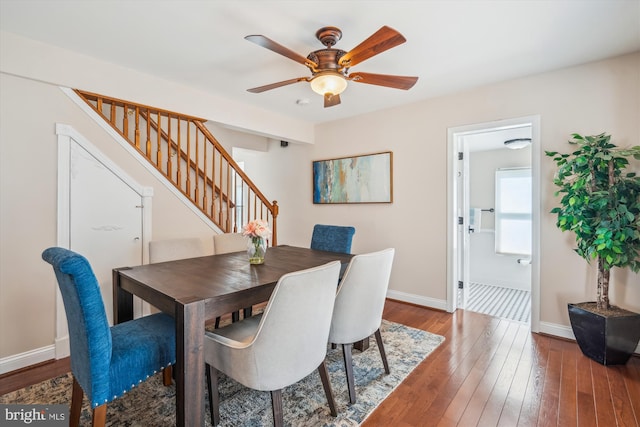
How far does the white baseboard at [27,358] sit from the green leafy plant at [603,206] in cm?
428

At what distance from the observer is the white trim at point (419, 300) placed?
3.44 metres

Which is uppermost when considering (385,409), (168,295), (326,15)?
(326,15)

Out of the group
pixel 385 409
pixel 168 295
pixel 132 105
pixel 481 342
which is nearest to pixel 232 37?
pixel 132 105

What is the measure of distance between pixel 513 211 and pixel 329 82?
13.4 feet

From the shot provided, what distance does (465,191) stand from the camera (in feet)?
11.7

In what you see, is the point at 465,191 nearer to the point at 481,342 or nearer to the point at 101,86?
the point at 481,342

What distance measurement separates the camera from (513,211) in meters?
4.69

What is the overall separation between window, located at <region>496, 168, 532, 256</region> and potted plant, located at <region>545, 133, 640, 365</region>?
224cm

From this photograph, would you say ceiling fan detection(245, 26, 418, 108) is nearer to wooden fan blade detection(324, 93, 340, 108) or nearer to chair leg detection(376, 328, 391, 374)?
wooden fan blade detection(324, 93, 340, 108)

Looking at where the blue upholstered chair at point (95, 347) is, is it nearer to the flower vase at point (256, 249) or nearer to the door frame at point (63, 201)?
the flower vase at point (256, 249)

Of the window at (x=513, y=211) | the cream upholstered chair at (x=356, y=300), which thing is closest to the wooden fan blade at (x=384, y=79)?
the cream upholstered chair at (x=356, y=300)

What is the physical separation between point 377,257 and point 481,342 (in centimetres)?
169

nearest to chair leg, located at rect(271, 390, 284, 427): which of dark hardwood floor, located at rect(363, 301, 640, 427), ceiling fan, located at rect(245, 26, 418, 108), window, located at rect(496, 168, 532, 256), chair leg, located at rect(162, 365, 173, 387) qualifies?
dark hardwood floor, located at rect(363, 301, 640, 427)

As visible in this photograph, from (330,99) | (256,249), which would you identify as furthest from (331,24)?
(256,249)
